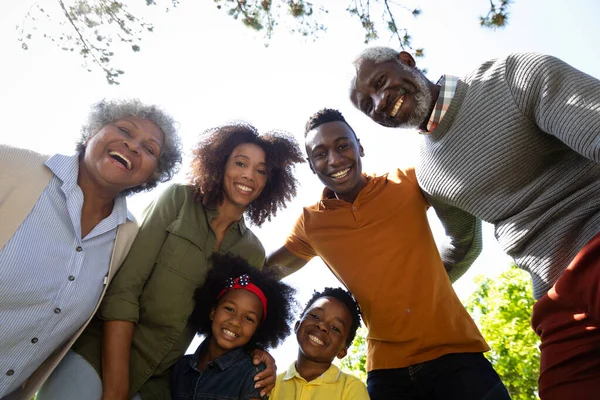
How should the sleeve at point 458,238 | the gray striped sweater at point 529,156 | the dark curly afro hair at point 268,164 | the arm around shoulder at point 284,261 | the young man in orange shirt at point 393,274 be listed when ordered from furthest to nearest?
1. the arm around shoulder at point 284,261
2. the dark curly afro hair at point 268,164
3. the sleeve at point 458,238
4. the young man in orange shirt at point 393,274
5. the gray striped sweater at point 529,156

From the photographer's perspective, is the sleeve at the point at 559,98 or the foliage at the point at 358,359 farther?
the foliage at the point at 358,359

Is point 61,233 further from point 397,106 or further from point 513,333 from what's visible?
point 513,333

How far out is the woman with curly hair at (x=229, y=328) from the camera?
3.05 m

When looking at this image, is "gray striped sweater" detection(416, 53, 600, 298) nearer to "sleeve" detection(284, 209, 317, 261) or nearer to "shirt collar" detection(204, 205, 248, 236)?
"sleeve" detection(284, 209, 317, 261)

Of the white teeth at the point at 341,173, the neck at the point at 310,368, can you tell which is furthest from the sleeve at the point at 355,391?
the white teeth at the point at 341,173

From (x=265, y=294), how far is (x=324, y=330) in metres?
0.54

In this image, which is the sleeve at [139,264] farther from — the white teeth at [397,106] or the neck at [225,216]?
the white teeth at [397,106]

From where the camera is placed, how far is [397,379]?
3.04 m

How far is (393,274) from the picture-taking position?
3133mm

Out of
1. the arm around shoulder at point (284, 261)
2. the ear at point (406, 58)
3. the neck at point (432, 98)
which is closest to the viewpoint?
the neck at point (432, 98)

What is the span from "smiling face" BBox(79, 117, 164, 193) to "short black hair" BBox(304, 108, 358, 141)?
1238 millimetres

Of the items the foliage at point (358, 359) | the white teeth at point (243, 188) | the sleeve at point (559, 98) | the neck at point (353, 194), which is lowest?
the foliage at point (358, 359)

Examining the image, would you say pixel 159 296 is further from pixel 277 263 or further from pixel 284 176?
pixel 284 176

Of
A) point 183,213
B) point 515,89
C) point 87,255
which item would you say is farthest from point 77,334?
point 515,89
